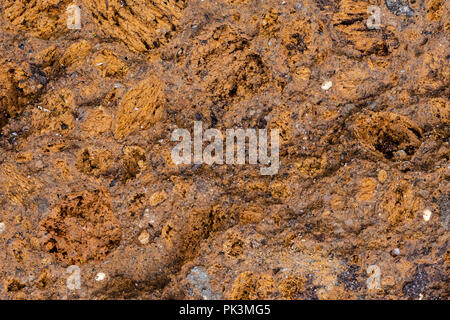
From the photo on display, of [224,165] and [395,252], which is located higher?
[224,165]

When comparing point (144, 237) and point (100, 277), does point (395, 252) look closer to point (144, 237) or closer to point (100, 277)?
point (144, 237)

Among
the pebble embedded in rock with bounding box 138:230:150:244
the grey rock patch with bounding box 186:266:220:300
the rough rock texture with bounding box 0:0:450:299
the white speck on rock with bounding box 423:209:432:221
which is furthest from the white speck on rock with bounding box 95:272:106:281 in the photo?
the white speck on rock with bounding box 423:209:432:221

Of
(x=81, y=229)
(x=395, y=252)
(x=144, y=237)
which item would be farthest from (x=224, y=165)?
(x=395, y=252)

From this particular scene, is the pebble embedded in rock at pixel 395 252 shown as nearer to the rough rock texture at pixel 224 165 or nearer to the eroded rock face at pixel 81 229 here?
the rough rock texture at pixel 224 165

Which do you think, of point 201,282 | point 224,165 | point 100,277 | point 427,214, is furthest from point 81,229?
point 427,214

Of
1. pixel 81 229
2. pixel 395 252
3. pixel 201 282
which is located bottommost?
pixel 201 282

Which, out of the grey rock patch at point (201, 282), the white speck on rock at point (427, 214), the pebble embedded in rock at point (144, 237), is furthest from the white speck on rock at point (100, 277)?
the white speck on rock at point (427, 214)

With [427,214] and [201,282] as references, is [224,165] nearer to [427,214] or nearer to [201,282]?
[201,282]

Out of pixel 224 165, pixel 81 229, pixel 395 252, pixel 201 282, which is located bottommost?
pixel 201 282

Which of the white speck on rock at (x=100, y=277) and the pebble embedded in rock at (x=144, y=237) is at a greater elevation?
the pebble embedded in rock at (x=144, y=237)

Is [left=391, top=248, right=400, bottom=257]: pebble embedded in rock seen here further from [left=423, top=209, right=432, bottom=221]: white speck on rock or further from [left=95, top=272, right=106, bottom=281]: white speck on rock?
[left=95, top=272, right=106, bottom=281]: white speck on rock
